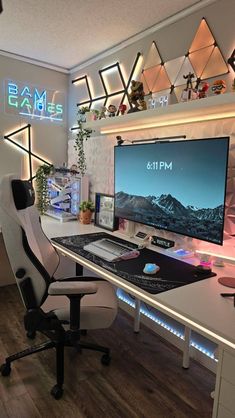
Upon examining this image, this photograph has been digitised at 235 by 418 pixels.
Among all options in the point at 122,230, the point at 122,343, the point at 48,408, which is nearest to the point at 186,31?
the point at 122,230

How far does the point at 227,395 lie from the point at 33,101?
2877mm

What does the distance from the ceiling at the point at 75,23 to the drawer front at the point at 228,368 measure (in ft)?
6.33

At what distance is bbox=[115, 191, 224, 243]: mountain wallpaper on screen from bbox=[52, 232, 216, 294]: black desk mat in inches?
7.9

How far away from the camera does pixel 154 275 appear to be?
142 cm

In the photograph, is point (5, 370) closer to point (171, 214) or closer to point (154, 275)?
point (154, 275)

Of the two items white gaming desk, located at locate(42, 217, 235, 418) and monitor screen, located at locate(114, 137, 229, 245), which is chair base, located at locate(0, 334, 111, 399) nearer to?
white gaming desk, located at locate(42, 217, 235, 418)

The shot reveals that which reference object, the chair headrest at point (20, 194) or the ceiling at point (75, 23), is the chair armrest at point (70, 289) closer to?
A: the chair headrest at point (20, 194)

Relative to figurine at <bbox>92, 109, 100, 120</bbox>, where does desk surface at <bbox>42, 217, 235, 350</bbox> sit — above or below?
below

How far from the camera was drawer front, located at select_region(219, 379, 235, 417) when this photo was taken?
0.94 metres

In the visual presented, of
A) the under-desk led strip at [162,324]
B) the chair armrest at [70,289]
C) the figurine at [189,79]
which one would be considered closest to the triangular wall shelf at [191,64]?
the figurine at [189,79]

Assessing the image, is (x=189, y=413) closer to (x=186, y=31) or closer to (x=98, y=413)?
(x=98, y=413)

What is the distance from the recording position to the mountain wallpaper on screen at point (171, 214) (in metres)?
1.54

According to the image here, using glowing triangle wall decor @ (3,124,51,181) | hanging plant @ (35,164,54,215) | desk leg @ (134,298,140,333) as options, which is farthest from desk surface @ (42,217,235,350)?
glowing triangle wall decor @ (3,124,51,181)

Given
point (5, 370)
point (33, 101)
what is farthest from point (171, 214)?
point (33, 101)
